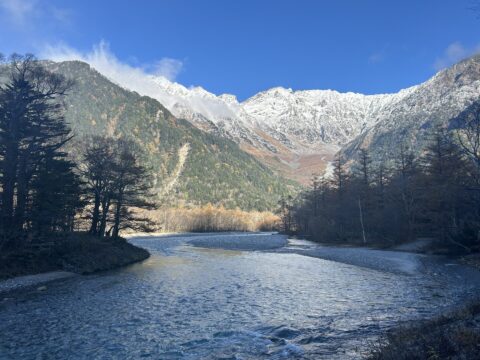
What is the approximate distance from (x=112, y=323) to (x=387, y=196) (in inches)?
2350

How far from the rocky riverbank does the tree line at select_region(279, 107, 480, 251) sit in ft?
108

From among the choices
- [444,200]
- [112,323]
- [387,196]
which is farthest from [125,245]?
[387,196]

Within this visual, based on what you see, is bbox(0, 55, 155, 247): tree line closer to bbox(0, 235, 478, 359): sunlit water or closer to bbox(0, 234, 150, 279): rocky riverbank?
bbox(0, 234, 150, 279): rocky riverbank

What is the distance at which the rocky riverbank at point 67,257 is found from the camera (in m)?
28.0

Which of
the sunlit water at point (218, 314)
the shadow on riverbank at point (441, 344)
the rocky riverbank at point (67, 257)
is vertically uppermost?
the rocky riverbank at point (67, 257)

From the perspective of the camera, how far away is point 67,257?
3319cm

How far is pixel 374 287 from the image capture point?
2523cm

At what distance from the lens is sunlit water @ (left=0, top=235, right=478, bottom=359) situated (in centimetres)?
1325

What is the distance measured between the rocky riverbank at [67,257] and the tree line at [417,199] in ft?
108

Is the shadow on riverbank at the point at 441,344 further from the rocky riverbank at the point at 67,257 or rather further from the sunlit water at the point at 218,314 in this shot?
the rocky riverbank at the point at 67,257

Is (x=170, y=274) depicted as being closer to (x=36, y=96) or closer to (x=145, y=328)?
(x=145, y=328)

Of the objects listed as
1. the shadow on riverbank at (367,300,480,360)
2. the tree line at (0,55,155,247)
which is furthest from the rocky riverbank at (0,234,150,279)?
the shadow on riverbank at (367,300,480,360)

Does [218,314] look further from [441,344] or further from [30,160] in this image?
[30,160]

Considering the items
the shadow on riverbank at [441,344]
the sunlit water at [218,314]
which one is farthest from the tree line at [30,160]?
the shadow on riverbank at [441,344]
